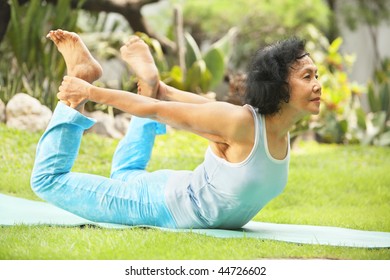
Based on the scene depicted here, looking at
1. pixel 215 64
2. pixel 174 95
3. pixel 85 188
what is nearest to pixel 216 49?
pixel 215 64

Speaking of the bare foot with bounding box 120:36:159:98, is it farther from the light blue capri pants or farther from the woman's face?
the woman's face

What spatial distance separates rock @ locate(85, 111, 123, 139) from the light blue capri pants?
3.54 ft

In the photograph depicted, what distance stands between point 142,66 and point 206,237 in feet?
1.96

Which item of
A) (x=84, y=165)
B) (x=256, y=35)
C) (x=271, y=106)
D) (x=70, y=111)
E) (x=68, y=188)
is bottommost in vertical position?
(x=256, y=35)

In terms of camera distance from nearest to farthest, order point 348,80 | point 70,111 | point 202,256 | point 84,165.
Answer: point 202,256 < point 70,111 < point 84,165 < point 348,80

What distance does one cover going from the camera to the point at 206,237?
1.82 meters

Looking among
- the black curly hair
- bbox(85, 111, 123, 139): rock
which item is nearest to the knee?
the black curly hair

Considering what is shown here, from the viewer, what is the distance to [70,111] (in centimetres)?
189

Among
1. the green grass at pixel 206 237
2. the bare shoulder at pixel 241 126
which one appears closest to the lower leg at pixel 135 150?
the green grass at pixel 206 237

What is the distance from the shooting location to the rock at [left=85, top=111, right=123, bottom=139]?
307cm

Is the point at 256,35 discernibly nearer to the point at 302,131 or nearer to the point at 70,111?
the point at 302,131

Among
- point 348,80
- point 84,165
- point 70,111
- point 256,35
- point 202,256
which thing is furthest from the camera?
point 256,35

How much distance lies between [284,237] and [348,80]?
366 centimetres
